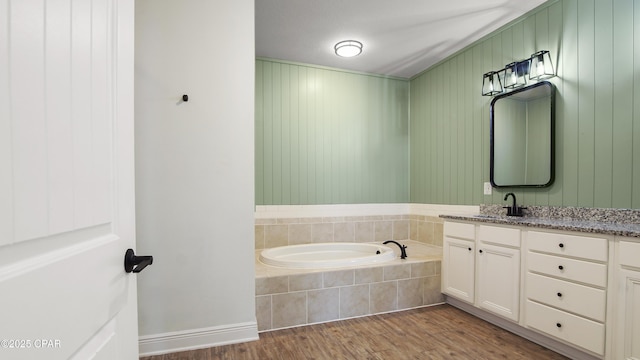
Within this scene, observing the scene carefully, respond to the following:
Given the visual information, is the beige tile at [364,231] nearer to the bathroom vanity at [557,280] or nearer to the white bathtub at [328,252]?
the white bathtub at [328,252]

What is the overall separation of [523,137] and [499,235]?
3.22ft

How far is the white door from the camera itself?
41 centimetres

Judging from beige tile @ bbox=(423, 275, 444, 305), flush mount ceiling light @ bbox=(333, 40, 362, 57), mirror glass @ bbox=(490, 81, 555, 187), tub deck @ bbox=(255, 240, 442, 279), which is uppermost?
flush mount ceiling light @ bbox=(333, 40, 362, 57)

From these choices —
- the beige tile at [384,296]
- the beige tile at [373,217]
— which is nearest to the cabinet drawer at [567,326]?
the beige tile at [384,296]

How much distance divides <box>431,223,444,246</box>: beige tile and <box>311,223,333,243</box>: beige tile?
1260 millimetres

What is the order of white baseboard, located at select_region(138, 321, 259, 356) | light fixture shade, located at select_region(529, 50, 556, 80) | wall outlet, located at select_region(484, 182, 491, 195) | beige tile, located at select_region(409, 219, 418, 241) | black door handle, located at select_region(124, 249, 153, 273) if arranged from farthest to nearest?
beige tile, located at select_region(409, 219, 418, 241) → wall outlet, located at select_region(484, 182, 491, 195) → light fixture shade, located at select_region(529, 50, 556, 80) → white baseboard, located at select_region(138, 321, 259, 356) → black door handle, located at select_region(124, 249, 153, 273)

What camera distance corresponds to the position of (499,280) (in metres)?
2.29

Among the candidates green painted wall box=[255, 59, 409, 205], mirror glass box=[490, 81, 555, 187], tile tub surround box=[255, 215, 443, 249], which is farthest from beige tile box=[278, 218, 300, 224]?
mirror glass box=[490, 81, 555, 187]

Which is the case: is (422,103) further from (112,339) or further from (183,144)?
(112,339)

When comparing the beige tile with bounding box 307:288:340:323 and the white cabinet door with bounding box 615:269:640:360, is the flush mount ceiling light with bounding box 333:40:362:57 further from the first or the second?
the white cabinet door with bounding box 615:269:640:360

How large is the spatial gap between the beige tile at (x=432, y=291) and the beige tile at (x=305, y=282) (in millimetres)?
1090

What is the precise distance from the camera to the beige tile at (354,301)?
101 inches

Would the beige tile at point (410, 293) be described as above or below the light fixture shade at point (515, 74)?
below

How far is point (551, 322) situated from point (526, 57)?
2.14 metres
